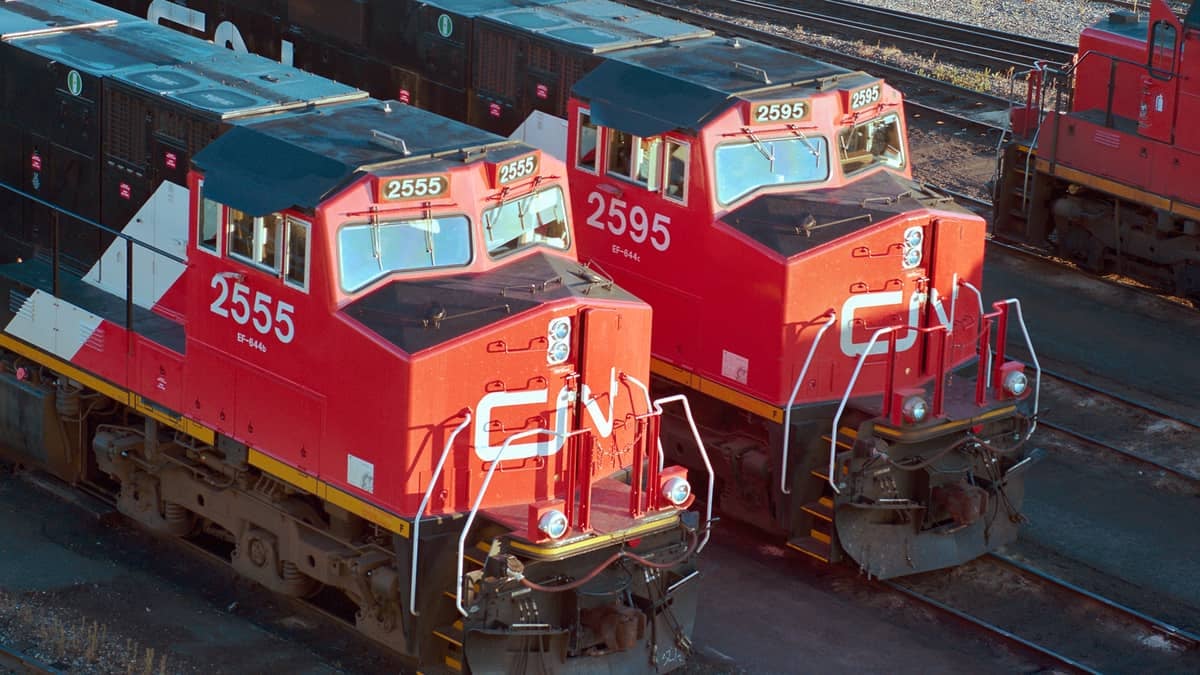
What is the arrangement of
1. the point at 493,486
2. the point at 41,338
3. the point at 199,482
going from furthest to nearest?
the point at 41,338 < the point at 199,482 < the point at 493,486

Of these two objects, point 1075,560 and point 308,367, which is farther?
point 1075,560

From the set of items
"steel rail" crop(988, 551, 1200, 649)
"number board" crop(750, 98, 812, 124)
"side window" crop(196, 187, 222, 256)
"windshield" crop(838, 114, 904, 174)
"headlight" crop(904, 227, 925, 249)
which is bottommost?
"steel rail" crop(988, 551, 1200, 649)

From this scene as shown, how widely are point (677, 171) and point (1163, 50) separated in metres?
7.41

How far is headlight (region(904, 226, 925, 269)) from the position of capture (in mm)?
14258

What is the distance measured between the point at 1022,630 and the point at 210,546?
5.84 m

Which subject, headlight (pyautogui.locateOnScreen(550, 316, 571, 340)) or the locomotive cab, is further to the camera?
the locomotive cab

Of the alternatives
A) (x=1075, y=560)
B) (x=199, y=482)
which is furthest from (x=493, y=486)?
(x=1075, y=560)

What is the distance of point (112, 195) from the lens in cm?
1445

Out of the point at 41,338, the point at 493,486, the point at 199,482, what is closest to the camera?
the point at 493,486

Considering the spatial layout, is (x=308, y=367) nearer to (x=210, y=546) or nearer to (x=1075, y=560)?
(x=210, y=546)

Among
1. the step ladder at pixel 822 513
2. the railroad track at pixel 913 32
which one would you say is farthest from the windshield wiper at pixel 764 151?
the railroad track at pixel 913 32

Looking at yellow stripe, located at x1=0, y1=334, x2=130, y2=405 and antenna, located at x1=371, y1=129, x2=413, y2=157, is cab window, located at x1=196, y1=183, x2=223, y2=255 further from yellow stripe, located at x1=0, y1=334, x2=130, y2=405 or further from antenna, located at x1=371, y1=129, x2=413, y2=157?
yellow stripe, located at x1=0, y1=334, x2=130, y2=405

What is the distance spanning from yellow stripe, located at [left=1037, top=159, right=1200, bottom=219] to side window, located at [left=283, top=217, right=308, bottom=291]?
11.0 m

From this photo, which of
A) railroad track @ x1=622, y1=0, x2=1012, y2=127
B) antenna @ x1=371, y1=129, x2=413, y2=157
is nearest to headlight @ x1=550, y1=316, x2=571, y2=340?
antenna @ x1=371, y1=129, x2=413, y2=157
